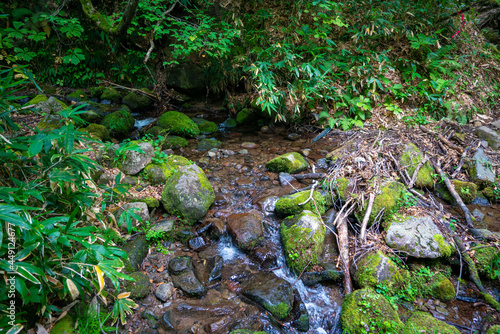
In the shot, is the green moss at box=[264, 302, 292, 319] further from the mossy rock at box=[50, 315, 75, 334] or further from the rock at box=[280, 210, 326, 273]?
the mossy rock at box=[50, 315, 75, 334]

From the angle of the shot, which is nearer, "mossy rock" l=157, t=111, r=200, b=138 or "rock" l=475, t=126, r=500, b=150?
"rock" l=475, t=126, r=500, b=150

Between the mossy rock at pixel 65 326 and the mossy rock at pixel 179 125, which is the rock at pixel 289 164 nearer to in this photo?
the mossy rock at pixel 179 125

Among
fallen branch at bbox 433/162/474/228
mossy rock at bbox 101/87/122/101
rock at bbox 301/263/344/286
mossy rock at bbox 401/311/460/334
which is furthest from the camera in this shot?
mossy rock at bbox 101/87/122/101

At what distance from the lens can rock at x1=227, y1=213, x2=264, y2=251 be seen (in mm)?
3418

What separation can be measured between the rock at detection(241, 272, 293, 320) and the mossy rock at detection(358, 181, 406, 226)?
5.22ft

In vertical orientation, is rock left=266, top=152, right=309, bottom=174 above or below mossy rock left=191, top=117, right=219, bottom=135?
above

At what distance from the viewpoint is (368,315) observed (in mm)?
2379

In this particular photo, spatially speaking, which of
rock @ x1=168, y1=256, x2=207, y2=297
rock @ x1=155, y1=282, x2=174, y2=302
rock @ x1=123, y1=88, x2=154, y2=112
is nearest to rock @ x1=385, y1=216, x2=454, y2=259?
rock @ x1=168, y1=256, x2=207, y2=297

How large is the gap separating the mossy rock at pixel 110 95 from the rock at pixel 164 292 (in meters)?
7.66

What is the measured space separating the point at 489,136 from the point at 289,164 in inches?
163

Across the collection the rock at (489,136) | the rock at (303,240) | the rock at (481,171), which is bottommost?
the rock at (303,240)

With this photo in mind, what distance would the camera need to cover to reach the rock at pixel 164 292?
2.76 meters

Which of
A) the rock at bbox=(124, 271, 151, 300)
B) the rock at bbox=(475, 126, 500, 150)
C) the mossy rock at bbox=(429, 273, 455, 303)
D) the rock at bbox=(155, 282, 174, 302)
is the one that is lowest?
the rock at bbox=(155, 282, 174, 302)

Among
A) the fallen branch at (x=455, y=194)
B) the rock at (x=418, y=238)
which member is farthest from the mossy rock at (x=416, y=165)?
the rock at (x=418, y=238)
